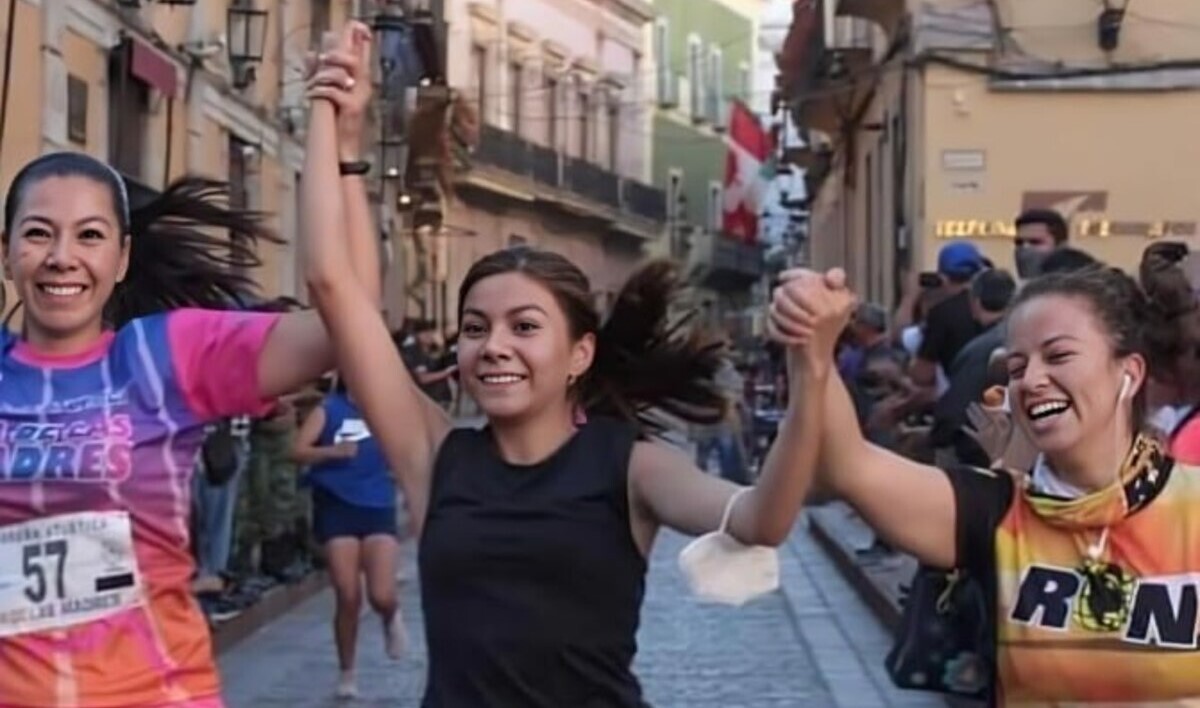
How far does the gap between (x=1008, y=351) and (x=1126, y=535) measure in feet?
1.20

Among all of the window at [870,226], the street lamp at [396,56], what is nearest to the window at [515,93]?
the street lamp at [396,56]

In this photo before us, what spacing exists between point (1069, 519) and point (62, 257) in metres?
1.81

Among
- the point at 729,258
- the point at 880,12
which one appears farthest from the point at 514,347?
the point at 729,258

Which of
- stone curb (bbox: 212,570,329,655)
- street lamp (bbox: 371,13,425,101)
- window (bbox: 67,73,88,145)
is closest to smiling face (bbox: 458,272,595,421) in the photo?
stone curb (bbox: 212,570,329,655)

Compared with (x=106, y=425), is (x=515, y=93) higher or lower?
higher

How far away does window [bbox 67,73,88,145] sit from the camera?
17422 millimetres

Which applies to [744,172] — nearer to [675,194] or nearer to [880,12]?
[675,194]

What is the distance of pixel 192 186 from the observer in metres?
5.41

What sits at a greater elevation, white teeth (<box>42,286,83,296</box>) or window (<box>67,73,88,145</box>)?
window (<box>67,73,88,145</box>)

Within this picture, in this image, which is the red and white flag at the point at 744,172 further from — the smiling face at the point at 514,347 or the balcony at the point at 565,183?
the smiling face at the point at 514,347

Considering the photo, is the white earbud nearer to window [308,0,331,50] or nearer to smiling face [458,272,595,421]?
smiling face [458,272,595,421]

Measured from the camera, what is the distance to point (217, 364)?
489cm

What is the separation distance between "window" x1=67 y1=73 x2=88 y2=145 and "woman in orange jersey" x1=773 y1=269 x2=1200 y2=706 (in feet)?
44.8

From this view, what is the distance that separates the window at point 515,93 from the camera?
52.9 metres
